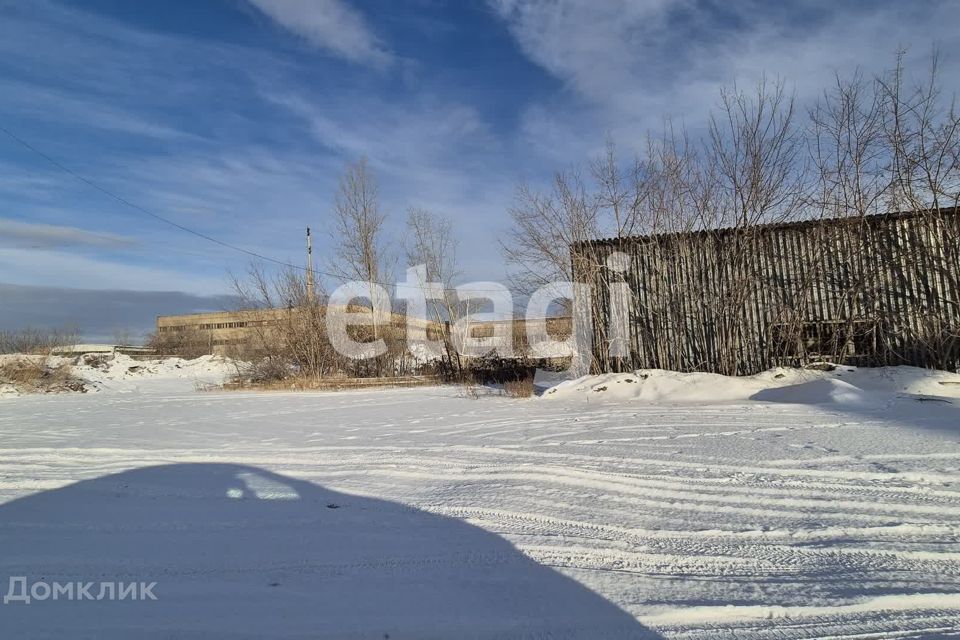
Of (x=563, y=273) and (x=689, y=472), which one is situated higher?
(x=563, y=273)

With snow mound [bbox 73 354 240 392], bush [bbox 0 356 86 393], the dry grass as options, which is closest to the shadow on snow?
the dry grass

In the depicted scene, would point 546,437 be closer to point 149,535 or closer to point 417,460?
point 417,460

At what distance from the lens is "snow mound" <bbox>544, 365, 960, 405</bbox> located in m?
6.93

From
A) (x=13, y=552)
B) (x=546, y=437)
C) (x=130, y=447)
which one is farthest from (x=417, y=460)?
(x=130, y=447)

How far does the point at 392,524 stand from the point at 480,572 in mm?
855

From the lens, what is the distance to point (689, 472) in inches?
154

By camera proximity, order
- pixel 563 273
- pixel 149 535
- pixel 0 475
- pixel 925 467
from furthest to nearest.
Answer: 1. pixel 563 273
2. pixel 0 475
3. pixel 925 467
4. pixel 149 535

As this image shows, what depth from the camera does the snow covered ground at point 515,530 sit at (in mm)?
2027
